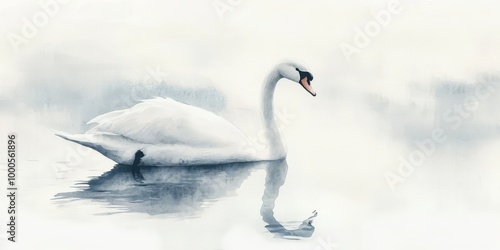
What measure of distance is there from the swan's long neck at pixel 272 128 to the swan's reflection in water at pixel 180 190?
0.15 metres

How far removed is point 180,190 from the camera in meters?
4.66

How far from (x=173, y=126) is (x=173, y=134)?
2.1 inches

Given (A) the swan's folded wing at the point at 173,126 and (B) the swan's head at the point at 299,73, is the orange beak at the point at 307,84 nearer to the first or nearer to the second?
(B) the swan's head at the point at 299,73

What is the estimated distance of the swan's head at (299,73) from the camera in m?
5.13

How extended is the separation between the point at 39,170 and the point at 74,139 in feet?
0.96

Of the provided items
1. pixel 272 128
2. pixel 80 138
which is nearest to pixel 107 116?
pixel 80 138

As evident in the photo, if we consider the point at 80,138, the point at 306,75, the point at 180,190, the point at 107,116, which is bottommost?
the point at 180,190

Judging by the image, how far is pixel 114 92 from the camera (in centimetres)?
502

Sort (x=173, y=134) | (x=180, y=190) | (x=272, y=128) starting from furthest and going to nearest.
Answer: (x=272, y=128) → (x=173, y=134) → (x=180, y=190)

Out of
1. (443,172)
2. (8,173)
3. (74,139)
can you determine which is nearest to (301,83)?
(443,172)

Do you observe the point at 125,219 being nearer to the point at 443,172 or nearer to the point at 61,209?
the point at 61,209

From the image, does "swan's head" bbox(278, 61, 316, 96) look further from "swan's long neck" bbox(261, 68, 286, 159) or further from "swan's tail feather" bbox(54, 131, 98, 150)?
"swan's tail feather" bbox(54, 131, 98, 150)

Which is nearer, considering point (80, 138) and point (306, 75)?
point (80, 138)

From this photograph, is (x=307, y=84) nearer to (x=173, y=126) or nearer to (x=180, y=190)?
(x=173, y=126)
